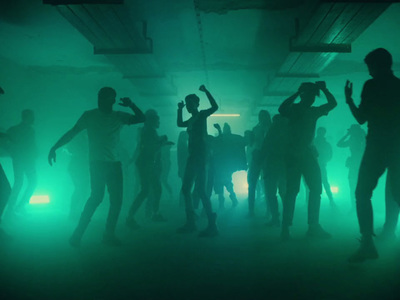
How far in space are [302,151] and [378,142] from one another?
109 centimetres

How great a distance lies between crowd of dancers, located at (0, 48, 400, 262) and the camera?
2854mm

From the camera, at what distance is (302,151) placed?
12.6 feet

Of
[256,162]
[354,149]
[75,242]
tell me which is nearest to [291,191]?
[256,162]

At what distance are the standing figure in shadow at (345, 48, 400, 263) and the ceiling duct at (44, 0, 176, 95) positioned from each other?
3.72 metres

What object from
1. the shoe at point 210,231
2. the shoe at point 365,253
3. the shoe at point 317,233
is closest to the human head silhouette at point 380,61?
the shoe at point 365,253

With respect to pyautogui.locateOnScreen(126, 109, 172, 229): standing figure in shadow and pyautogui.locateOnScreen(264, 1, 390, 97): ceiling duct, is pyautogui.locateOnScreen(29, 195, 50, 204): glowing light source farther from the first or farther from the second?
pyautogui.locateOnScreen(264, 1, 390, 97): ceiling duct

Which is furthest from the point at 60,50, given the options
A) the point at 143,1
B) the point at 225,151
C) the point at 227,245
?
the point at 227,245

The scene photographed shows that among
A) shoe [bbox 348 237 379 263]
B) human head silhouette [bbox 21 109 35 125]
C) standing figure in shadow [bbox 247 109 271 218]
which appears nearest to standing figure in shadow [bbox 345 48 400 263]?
shoe [bbox 348 237 379 263]

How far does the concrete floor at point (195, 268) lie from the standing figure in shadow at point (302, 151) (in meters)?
0.46

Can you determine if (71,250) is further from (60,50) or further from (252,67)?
(252,67)

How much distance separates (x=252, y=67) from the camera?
934 cm

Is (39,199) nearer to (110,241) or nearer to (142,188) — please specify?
(142,188)

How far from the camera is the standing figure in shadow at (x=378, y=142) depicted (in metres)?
2.79

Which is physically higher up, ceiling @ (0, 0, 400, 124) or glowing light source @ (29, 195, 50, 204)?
ceiling @ (0, 0, 400, 124)
